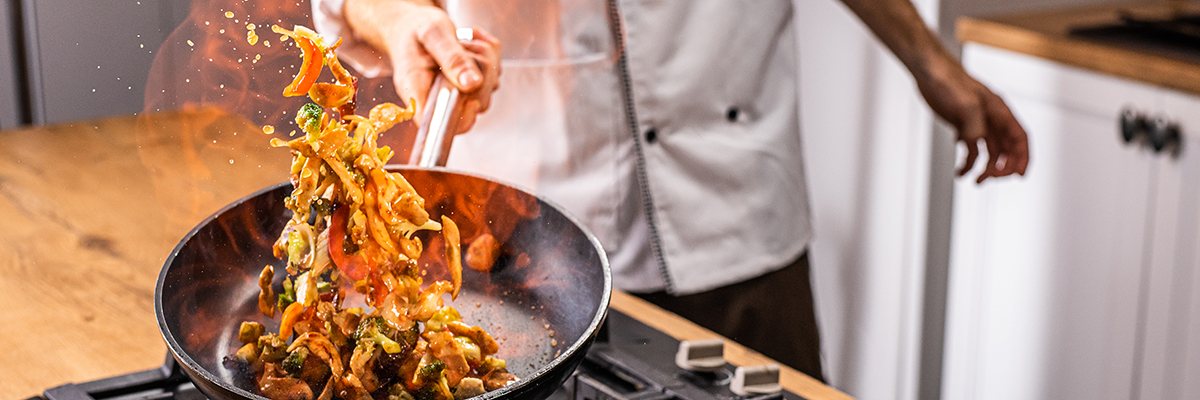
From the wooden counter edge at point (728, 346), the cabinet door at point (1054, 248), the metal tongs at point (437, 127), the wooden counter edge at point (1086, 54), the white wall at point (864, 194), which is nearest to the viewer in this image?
the metal tongs at point (437, 127)

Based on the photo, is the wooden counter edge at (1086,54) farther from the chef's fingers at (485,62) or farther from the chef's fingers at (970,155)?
the chef's fingers at (485,62)

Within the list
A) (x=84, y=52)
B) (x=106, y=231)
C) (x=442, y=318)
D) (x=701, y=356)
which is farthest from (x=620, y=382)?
(x=106, y=231)

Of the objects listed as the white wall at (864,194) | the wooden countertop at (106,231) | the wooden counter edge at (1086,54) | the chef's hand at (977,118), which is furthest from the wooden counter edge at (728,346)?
the white wall at (864,194)

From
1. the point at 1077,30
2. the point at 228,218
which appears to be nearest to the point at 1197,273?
the point at 1077,30

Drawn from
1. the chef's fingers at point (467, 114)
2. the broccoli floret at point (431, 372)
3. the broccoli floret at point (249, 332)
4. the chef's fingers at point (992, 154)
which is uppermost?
the chef's fingers at point (467, 114)

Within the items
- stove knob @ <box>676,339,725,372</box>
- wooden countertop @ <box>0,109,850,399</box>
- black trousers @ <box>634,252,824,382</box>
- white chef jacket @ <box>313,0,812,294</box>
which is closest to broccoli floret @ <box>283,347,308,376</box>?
wooden countertop @ <box>0,109,850,399</box>

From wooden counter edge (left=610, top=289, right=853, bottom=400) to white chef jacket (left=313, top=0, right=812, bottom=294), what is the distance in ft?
0.75

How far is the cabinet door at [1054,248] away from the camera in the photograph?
4.61 ft

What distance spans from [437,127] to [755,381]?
0.28 m

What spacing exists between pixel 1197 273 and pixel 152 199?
1.32 m

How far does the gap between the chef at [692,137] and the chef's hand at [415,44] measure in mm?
294

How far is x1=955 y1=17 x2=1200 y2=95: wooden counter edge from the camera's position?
4.19 feet

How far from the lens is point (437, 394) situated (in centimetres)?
58

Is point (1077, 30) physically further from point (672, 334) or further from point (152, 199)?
point (152, 199)
